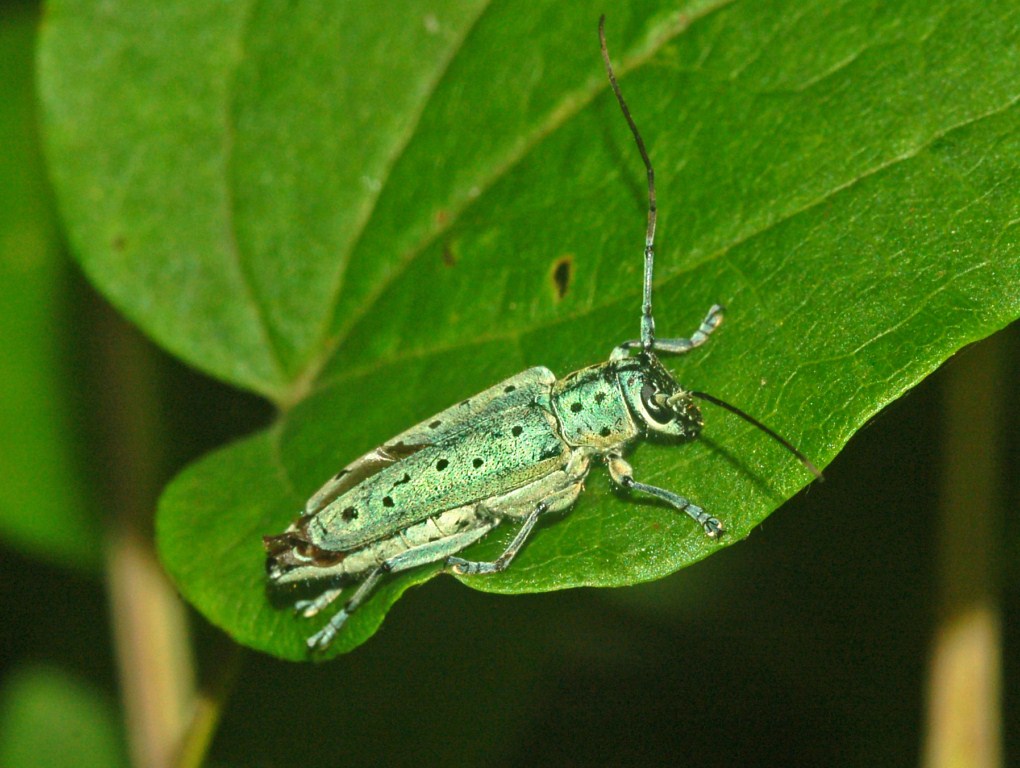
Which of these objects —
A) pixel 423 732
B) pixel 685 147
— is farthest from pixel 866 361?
pixel 423 732

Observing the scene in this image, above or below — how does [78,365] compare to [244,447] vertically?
above

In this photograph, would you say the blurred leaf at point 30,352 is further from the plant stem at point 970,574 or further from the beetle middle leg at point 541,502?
the plant stem at point 970,574

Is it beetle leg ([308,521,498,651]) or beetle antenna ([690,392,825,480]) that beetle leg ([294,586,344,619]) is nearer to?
beetle leg ([308,521,498,651])

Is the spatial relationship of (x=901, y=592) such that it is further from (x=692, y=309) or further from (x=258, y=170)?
(x=258, y=170)

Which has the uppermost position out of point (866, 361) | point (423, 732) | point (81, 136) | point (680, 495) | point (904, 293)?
point (81, 136)

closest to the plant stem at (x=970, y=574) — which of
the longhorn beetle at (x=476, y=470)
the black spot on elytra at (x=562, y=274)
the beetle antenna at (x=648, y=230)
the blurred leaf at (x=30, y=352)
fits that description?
the longhorn beetle at (x=476, y=470)

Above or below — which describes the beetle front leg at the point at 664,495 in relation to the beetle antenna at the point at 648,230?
below
